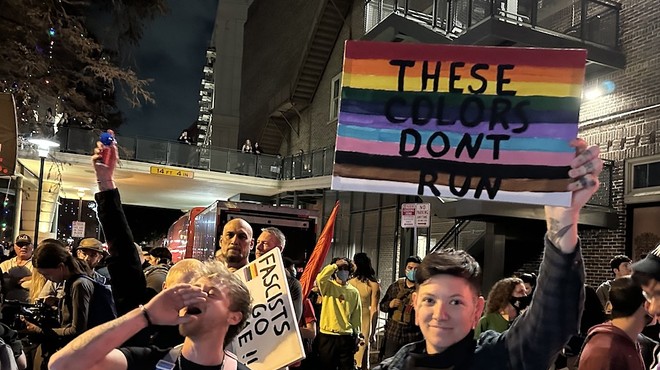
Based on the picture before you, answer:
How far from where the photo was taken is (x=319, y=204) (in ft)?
81.4

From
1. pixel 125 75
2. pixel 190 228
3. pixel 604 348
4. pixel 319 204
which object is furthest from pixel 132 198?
pixel 604 348

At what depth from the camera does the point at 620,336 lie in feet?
11.0

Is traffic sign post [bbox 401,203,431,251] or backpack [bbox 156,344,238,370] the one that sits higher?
traffic sign post [bbox 401,203,431,251]

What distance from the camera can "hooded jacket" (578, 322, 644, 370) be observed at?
10.6 ft

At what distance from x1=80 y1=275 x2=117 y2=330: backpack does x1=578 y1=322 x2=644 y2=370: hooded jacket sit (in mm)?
3276

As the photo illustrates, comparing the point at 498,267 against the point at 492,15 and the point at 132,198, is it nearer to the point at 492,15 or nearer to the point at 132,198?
the point at 492,15

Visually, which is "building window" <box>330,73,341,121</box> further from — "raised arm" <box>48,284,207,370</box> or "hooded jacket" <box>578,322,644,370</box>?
"raised arm" <box>48,284,207,370</box>

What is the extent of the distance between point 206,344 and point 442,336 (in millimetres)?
950

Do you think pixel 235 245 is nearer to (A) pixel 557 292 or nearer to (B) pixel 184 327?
(B) pixel 184 327

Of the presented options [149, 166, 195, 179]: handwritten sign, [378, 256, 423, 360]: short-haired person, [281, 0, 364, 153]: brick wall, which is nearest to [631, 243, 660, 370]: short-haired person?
[378, 256, 423, 360]: short-haired person

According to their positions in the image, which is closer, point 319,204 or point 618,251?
point 618,251

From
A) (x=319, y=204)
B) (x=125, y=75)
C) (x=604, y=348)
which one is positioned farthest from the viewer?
(x=319, y=204)

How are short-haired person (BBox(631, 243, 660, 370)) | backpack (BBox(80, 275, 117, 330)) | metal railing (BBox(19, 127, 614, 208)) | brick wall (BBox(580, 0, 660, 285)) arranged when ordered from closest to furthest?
short-haired person (BBox(631, 243, 660, 370)) → backpack (BBox(80, 275, 117, 330)) → brick wall (BBox(580, 0, 660, 285)) → metal railing (BBox(19, 127, 614, 208))

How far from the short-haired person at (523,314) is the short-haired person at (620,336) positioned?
1328mm
